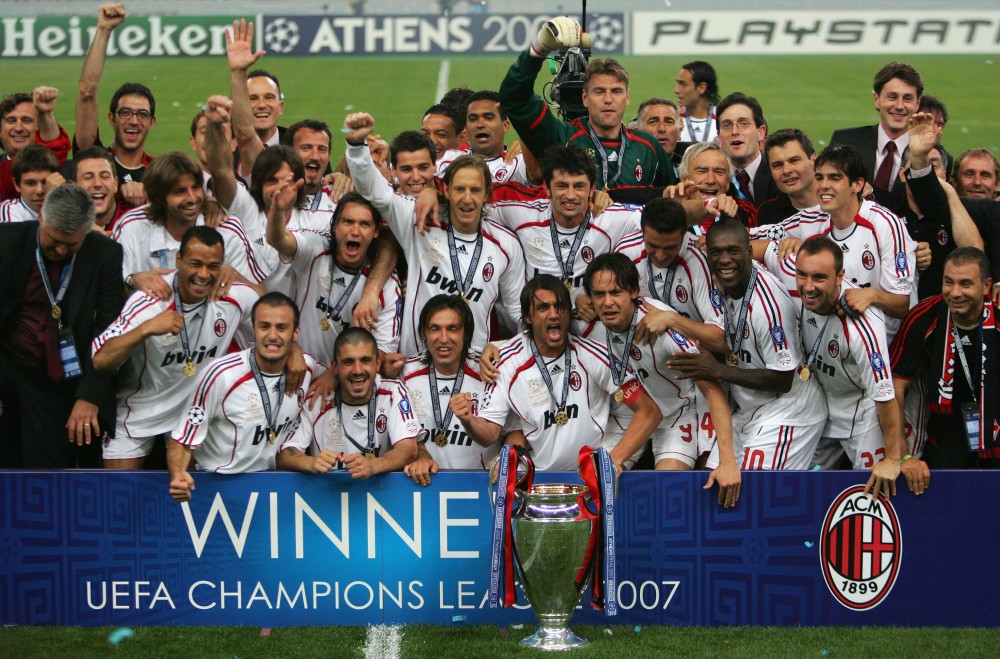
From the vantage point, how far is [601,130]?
21.0ft

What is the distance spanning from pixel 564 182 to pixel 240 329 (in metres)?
1.70

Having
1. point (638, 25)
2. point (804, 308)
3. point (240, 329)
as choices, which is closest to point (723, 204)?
point (804, 308)

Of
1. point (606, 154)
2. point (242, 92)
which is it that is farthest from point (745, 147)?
point (242, 92)

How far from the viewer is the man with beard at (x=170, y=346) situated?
17.4 feet

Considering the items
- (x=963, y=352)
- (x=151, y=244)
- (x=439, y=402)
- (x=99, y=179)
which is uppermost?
(x=99, y=179)

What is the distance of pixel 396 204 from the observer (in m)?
5.81

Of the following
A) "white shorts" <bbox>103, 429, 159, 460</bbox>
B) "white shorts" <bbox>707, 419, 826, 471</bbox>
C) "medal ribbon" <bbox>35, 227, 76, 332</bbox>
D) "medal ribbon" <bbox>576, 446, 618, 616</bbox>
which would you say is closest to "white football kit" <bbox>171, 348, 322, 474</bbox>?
"white shorts" <bbox>103, 429, 159, 460</bbox>

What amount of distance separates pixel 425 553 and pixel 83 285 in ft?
6.40

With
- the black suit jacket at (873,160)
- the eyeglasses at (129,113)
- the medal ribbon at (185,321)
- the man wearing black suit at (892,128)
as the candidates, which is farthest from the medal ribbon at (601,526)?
the eyeglasses at (129,113)

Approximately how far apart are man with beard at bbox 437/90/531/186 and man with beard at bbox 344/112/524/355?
0.76 meters

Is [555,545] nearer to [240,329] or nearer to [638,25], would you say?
[240,329]

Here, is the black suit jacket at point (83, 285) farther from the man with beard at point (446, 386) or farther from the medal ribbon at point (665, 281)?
the medal ribbon at point (665, 281)

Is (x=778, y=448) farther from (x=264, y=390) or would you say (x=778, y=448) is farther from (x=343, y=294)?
(x=264, y=390)

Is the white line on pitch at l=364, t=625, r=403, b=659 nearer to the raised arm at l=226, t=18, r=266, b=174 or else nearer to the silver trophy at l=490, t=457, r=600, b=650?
the silver trophy at l=490, t=457, r=600, b=650
